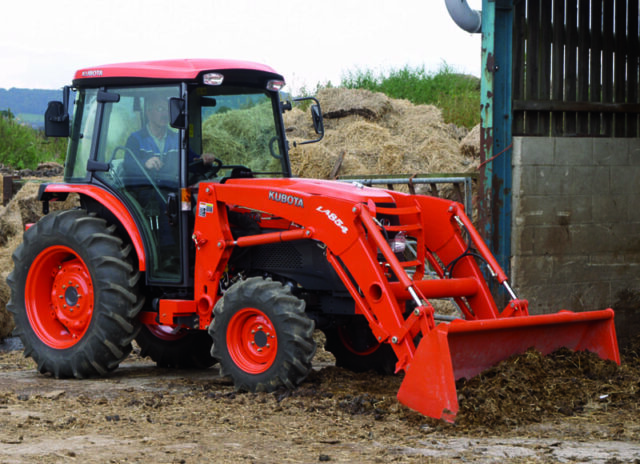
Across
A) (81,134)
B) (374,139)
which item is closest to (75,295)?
(81,134)

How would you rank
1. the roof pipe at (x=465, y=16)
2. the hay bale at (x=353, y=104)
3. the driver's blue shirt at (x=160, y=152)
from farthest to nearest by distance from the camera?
the hay bale at (x=353, y=104)
the roof pipe at (x=465, y=16)
the driver's blue shirt at (x=160, y=152)

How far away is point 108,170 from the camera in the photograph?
8414 millimetres

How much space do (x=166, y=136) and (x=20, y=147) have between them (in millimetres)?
24491

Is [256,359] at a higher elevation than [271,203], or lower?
lower

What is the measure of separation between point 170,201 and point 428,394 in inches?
112

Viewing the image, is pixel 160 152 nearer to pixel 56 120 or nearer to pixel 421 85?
pixel 56 120

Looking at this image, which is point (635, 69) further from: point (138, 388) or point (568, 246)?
point (138, 388)

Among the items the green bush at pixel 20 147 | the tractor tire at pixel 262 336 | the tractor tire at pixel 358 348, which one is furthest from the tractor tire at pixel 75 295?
the green bush at pixel 20 147

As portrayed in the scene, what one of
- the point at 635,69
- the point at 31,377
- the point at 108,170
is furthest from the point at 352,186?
the point at 635,69

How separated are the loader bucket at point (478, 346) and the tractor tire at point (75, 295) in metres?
2.73

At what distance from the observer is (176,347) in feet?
29.8

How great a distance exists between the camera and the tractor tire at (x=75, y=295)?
8.11 m

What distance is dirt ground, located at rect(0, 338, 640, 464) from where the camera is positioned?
556cm

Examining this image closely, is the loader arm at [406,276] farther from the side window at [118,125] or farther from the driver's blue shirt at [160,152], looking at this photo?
the side window at [118,125]
